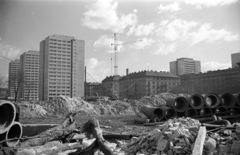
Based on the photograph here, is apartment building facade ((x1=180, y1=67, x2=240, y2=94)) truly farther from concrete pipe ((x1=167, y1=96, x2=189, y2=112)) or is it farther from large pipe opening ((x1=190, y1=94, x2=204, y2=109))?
concrete pipe ((x1=167, y1=96, x2=189, y2=112))

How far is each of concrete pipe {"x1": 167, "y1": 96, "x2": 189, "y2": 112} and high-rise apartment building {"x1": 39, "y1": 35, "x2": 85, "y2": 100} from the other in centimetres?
4650

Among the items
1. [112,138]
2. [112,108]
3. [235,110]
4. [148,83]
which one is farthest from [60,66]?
[112,138]

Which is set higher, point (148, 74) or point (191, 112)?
point (148, 74)

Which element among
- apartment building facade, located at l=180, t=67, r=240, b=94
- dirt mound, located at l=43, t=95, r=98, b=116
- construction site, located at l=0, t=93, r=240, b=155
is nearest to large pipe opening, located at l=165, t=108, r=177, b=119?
construction site, located at l=0, t=93, r=240, b=155

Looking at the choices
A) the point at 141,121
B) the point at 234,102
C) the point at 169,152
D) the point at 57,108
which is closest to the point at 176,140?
the point at 169,152

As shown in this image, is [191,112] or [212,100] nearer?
[191,112]

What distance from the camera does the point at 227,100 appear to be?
45.4ft

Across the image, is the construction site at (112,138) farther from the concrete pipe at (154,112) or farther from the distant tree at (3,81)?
the distant tree at (3,81)

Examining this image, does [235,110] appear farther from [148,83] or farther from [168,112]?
[148,83]

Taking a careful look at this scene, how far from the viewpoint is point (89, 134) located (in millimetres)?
6461

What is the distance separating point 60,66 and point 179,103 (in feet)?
205

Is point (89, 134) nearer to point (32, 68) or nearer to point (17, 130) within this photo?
point (17, 130)

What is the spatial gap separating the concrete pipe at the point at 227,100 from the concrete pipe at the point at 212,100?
389mm

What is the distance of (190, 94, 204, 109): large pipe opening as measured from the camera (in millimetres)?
12775
